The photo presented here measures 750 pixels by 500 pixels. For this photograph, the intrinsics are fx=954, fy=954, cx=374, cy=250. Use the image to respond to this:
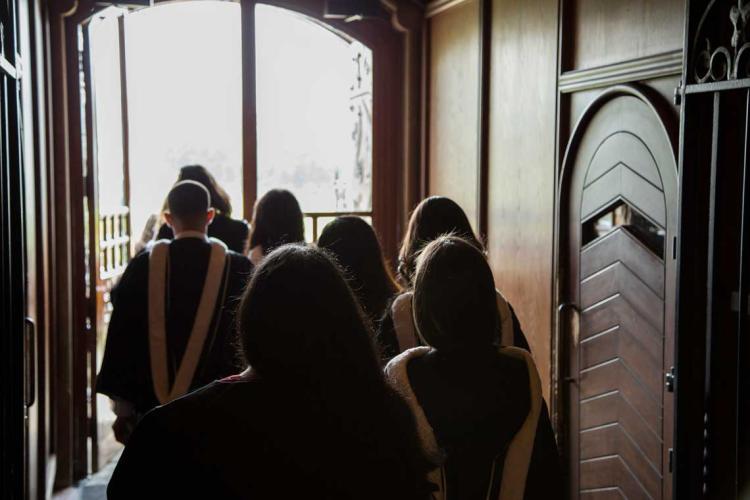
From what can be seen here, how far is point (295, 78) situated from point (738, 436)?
3.74 metres

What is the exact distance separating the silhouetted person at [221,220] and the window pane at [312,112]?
860mm

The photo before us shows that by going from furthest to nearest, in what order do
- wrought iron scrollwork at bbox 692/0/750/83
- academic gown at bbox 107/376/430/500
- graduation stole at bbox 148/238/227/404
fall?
graduation stole at bbox 148/238/227/404 < wrought iron scrollwork at bbox 692/0/750/83 < academic gown at bbox 107/376/430/500

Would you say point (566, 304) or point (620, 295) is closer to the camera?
point (620, 295)

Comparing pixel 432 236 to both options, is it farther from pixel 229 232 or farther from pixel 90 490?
pixel 90 490

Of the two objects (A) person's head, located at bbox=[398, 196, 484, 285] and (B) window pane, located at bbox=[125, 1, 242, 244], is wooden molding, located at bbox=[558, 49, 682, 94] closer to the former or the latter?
(A) person's head, located at bbox=[398, 196, 484, 285]

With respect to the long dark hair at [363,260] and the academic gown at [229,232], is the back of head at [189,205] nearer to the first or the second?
the long dark hair at [363,260]

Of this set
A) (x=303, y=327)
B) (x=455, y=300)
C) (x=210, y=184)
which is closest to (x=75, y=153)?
(x=210, y=184)

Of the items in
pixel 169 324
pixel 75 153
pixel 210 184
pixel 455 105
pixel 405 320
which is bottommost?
pixel 169 324

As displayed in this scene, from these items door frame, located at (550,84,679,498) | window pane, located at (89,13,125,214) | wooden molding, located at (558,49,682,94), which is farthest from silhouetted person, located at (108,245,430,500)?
window pane, located at (89,13,125,214)

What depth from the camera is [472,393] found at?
199cm

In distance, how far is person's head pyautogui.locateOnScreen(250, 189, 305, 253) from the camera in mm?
3910

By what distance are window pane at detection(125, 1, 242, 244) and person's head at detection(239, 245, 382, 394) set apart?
400cm

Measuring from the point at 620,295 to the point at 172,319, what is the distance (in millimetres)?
1632

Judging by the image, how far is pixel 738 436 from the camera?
2.40m
